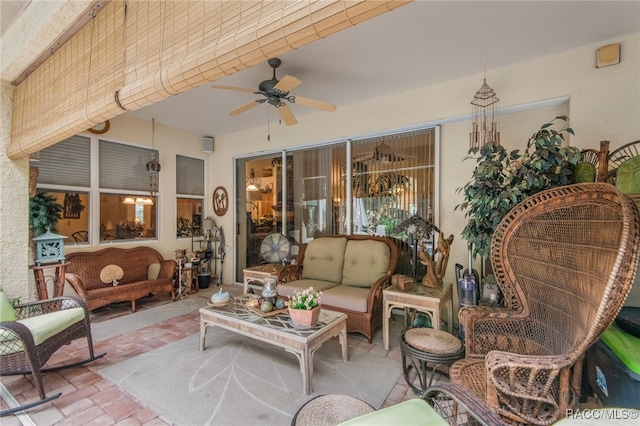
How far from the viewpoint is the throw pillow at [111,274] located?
12.9 feet

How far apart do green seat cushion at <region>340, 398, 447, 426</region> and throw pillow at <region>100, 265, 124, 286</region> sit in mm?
4266

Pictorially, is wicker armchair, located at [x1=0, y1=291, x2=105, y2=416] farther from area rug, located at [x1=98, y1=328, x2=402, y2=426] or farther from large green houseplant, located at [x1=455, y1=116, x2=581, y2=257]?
large green houseplant, located at [x1=455, y1=116, x2=581, y2=257]

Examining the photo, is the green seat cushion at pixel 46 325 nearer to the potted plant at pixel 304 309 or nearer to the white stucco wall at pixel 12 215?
the white stucco wall at pixel 12 215

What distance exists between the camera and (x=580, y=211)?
1.67 metres

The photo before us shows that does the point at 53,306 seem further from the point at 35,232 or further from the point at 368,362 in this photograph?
the point at 368,362

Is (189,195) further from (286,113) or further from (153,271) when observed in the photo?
(286,113)

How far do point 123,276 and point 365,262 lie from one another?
360 cm

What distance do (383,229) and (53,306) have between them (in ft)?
12.5

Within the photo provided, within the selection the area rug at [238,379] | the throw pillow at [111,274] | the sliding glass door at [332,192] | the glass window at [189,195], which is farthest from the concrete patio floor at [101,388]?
the glass window at [189,195]

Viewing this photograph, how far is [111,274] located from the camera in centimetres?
399

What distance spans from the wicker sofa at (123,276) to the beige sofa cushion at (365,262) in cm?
290

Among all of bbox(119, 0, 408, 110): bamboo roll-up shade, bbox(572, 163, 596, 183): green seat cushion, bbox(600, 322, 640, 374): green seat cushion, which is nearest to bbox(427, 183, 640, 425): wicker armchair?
bbox(600, 322, 640, 374): green seat cushion

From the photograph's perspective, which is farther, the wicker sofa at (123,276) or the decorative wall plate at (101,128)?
the decorative wall plate at (101,128)

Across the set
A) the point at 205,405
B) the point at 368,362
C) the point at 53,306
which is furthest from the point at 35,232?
the point at 368,362
